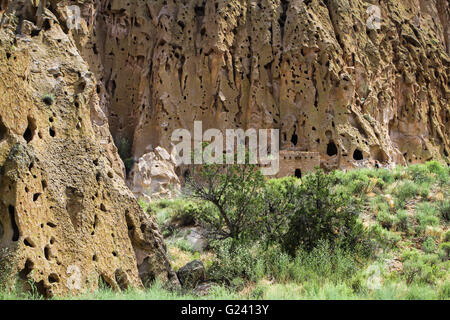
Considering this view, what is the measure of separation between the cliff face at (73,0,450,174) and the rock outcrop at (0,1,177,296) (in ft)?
59.0

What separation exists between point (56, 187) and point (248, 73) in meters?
22.4

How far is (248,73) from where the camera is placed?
26.8m

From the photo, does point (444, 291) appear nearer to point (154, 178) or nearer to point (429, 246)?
point (429, 246)

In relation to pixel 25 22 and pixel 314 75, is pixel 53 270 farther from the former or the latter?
pixel 314 75

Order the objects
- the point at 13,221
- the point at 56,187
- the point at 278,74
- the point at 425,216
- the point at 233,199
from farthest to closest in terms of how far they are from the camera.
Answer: the point at 278,74 < the point at 425,216 < the point at 233,199 < the point at 56,187 < the point at 13,221

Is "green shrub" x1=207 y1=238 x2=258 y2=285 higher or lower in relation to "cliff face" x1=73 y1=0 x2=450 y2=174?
lower

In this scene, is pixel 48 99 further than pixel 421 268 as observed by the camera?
No

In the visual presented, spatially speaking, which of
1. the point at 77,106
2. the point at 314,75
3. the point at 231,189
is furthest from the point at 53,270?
the point at 314,75

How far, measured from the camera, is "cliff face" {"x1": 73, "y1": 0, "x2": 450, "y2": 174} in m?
25.4

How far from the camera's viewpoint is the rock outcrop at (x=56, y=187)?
5.06 metres

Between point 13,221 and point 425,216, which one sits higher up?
point 13,221

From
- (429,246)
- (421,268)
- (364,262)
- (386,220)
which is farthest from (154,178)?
(421,268)

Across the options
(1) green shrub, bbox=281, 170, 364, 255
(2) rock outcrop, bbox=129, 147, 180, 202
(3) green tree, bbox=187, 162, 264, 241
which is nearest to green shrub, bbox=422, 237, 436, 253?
(1) green shrub, bbox=281, 170, 364, 255

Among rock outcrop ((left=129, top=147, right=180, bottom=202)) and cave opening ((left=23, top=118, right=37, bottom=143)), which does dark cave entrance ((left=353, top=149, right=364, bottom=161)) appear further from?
cave opening ((left=23, top=118, right=37, bottom=143))
